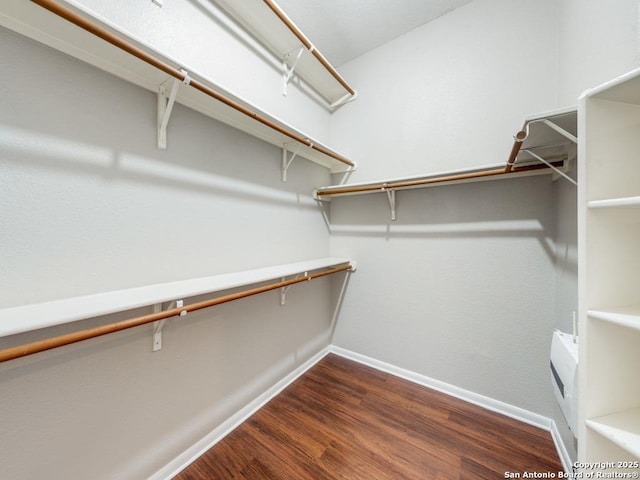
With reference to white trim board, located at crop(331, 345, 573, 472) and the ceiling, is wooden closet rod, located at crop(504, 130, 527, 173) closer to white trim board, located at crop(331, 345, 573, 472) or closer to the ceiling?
the ceiling

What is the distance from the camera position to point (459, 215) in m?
1.64

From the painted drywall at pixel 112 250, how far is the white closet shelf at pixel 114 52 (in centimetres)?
4

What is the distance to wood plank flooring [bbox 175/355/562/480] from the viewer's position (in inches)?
44.8

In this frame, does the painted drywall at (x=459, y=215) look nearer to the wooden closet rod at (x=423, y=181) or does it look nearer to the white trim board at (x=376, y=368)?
the white trim board at (x=376, y=368)

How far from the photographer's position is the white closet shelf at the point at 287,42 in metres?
1.32

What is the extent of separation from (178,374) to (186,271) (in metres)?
0.51

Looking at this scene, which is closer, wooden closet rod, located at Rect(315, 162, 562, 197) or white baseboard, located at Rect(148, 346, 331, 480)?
white baseboard, located at Rect(148, 346, 331, 480)

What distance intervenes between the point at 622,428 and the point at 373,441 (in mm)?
1078

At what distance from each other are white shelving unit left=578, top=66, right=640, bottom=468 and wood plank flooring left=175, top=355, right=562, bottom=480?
0.78m

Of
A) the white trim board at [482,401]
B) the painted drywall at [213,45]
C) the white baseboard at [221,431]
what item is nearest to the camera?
the painted drywall at [213,45]

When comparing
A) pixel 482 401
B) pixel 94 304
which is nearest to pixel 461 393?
pixel 482 401

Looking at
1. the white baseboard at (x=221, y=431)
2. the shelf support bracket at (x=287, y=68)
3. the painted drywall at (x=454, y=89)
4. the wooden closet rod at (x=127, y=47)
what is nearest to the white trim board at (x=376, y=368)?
the white baseboard at (x=221, y=431)

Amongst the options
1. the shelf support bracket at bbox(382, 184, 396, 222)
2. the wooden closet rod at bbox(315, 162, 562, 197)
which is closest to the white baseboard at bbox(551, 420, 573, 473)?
the wooden closet rod at bbox(315, 162, 562, 197)

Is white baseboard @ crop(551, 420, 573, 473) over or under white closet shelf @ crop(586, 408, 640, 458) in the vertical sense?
under
